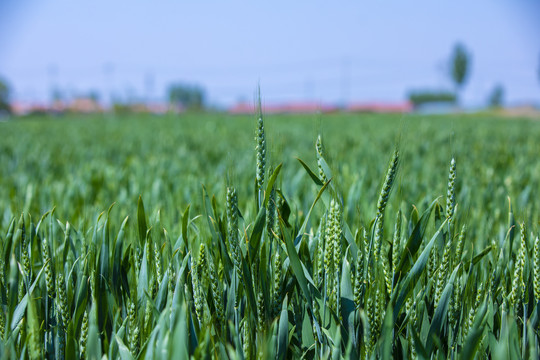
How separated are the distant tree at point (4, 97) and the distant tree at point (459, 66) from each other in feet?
204

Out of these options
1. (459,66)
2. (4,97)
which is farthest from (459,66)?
(4,97)

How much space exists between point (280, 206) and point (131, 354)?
0.48m

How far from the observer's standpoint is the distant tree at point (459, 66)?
67.0 m

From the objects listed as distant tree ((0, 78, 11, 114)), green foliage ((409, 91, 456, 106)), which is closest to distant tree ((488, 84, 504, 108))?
green foliage ((409, 91, 456, 106))

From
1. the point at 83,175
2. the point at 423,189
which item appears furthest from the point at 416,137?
the point at 83,175

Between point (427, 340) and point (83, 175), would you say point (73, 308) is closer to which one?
point (427, 340)

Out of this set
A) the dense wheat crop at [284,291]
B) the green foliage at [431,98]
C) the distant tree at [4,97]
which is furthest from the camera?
the green foliage at [431,98]

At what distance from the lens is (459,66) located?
67.5m

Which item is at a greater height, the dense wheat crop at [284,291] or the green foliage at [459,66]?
the green foliage at [459,66]

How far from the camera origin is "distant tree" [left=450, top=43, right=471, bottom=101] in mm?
67000

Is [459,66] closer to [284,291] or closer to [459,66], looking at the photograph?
[459,66]

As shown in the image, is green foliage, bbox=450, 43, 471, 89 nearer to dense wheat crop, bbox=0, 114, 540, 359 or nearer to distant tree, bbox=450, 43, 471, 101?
distant tree, bbox=450, 43, 471, 101

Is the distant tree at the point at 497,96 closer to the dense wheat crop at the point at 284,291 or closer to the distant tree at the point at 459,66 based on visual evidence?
the distant tree at the point at 459,66

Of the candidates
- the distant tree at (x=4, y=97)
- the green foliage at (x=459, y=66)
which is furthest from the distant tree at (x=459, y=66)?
the distant tree at (x=4, y=97)
